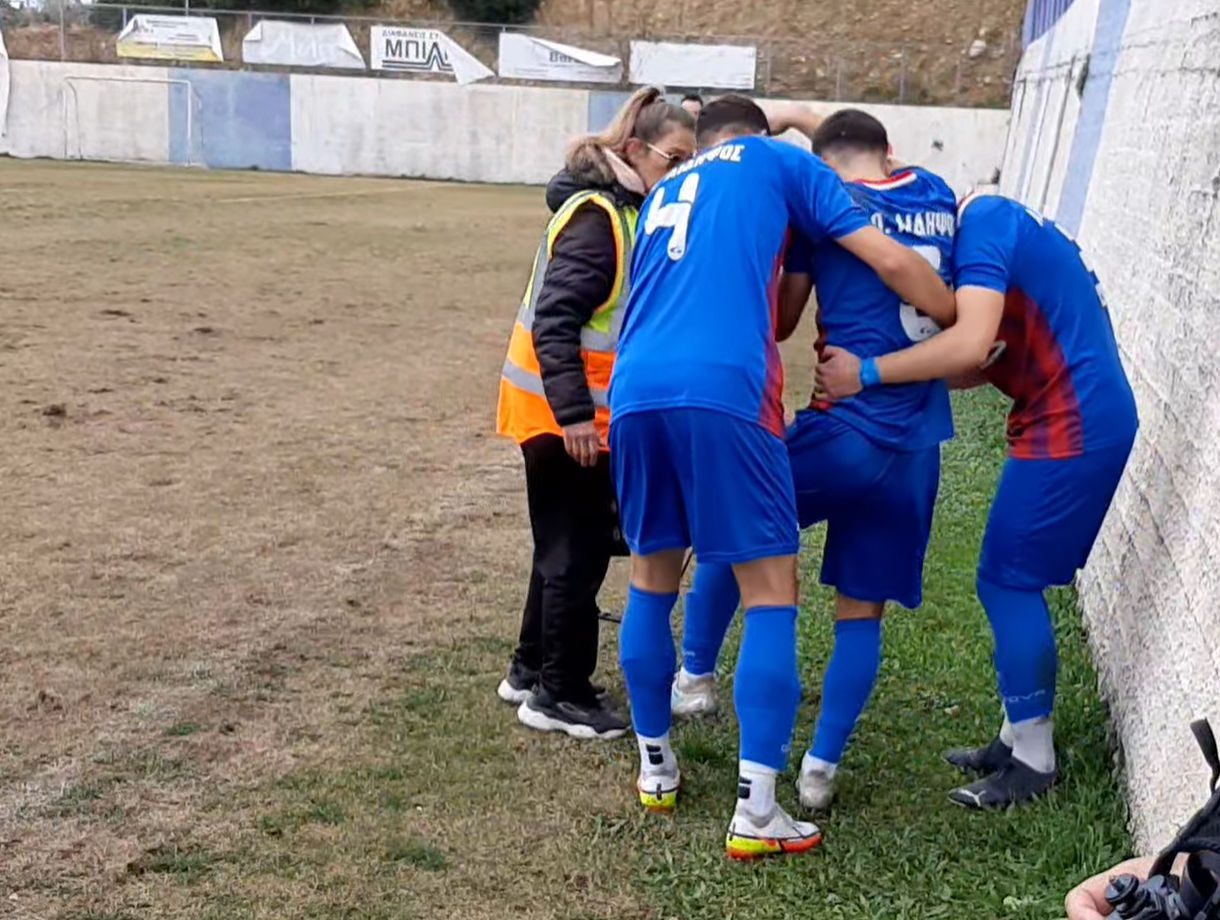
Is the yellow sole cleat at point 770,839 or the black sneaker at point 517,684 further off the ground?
the yellow sole cleat at point 770,839

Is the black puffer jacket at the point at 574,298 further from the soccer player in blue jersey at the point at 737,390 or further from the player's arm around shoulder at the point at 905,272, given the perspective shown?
the player's arm around shoulder at the point at 905,272

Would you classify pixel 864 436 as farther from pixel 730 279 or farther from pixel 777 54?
pixel 777 54

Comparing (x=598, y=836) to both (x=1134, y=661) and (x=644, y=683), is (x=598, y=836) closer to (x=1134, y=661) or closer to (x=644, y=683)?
(x=644, y=683)

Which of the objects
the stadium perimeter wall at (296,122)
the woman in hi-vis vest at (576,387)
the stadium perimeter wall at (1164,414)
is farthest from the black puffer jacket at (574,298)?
the stadium perimeter wall at (296,122)

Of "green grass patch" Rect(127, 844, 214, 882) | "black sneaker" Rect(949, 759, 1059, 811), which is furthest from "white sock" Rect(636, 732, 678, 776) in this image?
"green grass patch" Rect(127, 844, 214, 882)

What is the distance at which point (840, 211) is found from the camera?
368 centimetres

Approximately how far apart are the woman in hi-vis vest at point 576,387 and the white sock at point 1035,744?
1.24m

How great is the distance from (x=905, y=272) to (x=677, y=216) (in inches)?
23.3

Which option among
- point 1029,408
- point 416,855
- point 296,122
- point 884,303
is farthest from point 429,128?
point 416,855

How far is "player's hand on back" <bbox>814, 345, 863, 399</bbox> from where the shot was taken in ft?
12.4

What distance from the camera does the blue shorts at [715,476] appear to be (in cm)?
363

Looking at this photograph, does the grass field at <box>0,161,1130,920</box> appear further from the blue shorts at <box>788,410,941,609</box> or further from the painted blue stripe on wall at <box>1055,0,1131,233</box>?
the painted blue stripe on wall at <box>1055,0,1131,233</box>

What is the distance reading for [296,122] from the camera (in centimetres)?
3928

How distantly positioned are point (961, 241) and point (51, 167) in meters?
33.2
